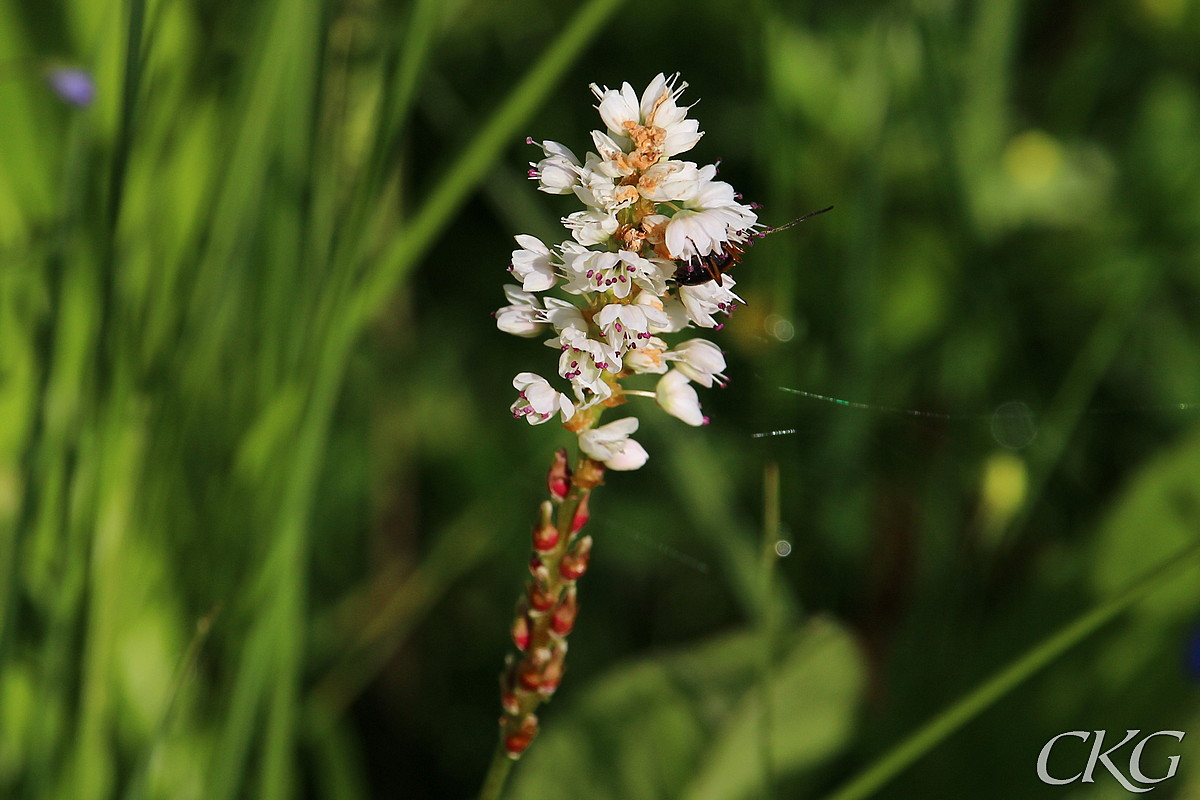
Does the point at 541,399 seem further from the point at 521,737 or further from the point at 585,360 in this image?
the point at 521,737

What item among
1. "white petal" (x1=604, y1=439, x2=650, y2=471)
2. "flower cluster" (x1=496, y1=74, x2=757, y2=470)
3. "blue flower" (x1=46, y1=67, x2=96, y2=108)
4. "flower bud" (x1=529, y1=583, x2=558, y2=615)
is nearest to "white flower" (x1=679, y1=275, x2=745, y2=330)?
"flower cluster" (x1=496, y1=74, x2=757, y2=470)

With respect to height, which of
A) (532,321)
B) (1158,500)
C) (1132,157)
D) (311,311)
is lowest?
(532,321)

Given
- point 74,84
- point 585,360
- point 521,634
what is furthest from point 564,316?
point 74,84

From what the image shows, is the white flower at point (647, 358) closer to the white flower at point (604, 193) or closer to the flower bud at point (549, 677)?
the white flower at point (604, 193)

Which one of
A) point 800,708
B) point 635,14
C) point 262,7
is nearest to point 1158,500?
point 800,708

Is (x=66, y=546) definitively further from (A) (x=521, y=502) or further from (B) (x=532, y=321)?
(A) (x=521, y=502)

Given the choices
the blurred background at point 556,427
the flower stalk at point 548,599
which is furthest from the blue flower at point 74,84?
the flower stalk at point 548,599

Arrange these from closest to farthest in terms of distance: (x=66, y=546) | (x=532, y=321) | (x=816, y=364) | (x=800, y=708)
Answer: (x=532, y=321)
(x=66, y=546)
(x=800, y=708)
(x=816, y=364)
